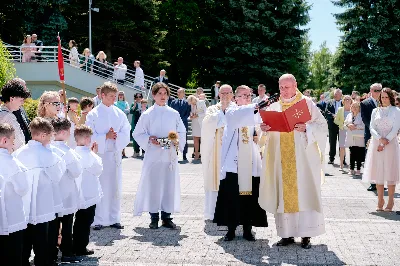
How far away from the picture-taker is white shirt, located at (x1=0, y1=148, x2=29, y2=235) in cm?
616

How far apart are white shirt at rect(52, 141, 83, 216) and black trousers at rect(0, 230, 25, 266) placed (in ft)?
2.43

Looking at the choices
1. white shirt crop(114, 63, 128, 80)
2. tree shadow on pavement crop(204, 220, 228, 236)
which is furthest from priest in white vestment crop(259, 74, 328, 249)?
white shirt crop(114, 63, 128, 80)

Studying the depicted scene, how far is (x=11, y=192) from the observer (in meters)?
6.26

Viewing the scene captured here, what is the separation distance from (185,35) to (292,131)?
37971 millimetres

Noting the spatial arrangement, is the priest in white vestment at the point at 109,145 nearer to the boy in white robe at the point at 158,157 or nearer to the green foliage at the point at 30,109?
the boy in white robe at the point at 158,157

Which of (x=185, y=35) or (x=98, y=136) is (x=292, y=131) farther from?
(x=185, y=35)

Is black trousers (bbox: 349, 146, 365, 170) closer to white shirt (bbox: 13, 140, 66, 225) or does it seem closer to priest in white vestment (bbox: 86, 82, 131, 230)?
priest in white vestment (bbox: 86, 82, 131, 230)

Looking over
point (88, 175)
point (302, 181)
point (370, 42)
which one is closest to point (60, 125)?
point (88, 175)

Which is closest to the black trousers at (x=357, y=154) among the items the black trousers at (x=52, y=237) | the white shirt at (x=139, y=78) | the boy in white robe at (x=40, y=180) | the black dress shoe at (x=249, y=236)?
the black dress shoe at (x=249, y=236)

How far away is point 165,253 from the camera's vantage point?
794 cm

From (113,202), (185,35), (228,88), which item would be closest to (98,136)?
(113,202)

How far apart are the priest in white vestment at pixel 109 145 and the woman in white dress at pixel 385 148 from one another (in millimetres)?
4368

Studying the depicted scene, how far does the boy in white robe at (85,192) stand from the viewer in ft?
25.3

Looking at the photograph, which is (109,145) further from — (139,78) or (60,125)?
(139,78)
